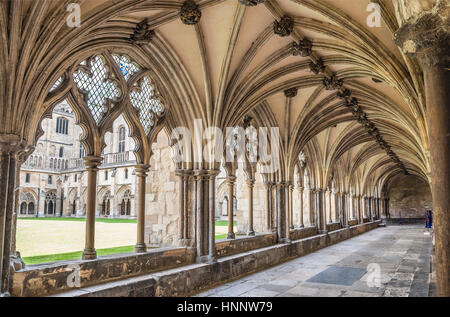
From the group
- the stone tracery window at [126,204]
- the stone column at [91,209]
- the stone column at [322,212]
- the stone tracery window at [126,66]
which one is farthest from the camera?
the stone tracery window at [126,204]

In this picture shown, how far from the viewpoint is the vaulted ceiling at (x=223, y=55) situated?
3.79 meters

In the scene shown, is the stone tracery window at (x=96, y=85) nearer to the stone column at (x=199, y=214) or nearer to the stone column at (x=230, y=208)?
the stone column at (x=199, y=214)

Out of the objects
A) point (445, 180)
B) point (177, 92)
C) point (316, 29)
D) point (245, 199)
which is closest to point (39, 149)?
point (245, 199)

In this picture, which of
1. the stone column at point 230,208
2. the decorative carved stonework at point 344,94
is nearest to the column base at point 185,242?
the stone column at point 230,208

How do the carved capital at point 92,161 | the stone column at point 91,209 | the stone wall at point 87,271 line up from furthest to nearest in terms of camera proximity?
the carved capital at point 92,161
the stone column at point 91,209
the stone wall at point 87,271

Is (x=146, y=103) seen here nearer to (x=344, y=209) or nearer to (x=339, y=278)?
(x=339, y=278)

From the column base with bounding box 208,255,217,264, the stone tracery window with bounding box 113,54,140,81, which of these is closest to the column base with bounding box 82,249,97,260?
the column base with bounding box 208,255,217,264

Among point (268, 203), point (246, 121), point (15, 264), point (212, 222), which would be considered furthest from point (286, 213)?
point (15, 264)

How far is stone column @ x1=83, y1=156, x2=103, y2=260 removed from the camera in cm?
497

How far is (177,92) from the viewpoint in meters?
6.92

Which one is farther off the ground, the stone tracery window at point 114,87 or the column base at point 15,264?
the stone tracery window at point 114,87

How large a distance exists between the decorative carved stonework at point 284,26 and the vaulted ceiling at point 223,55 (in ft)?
0.18

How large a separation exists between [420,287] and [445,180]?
455 cm
